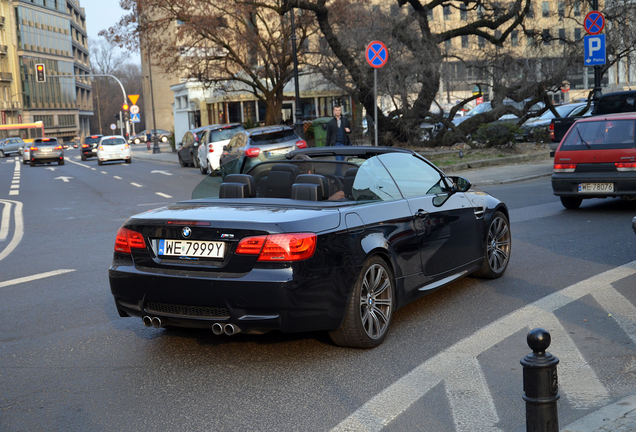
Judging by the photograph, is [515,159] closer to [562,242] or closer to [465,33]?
[465,33]

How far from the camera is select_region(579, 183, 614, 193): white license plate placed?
11.5 meters

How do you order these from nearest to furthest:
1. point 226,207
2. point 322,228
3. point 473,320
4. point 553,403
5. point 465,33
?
point 553,403 < point 322,228 < point 226,207 < point 473,320 < point 465,33

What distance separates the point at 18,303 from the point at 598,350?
16.9ft

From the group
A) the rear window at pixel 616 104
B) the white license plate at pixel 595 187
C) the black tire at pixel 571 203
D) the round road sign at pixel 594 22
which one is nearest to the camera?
the white license plate at pixel 595 187

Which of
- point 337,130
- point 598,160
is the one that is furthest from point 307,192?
point 337,130

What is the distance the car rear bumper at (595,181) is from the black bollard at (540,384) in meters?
9.27

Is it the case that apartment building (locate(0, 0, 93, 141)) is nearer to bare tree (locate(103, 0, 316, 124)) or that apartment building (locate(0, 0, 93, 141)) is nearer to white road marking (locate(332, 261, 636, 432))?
bare tree (locate(103, 0, 316, 124))

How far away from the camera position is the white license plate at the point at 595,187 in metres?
11.5

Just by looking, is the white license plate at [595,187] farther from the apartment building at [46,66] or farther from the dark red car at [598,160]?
the apartment building at [46,66]

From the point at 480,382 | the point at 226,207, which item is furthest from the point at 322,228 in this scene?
the point at 480,382

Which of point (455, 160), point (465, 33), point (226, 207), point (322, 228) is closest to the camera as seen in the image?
point (322, 228)

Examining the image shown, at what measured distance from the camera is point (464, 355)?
504 cm

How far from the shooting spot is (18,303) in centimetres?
710

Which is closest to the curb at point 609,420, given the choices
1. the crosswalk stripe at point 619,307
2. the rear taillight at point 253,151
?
the crosswalk stripe at point 619,307
